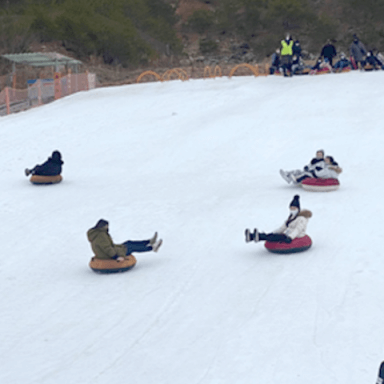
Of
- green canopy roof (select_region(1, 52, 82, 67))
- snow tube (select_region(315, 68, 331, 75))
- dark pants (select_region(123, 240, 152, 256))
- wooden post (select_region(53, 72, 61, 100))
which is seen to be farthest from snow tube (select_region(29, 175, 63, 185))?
snow tube (select_region(315, 68, 331, 75))

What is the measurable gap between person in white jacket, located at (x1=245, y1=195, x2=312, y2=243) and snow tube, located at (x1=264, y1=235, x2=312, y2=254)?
75 millimetres

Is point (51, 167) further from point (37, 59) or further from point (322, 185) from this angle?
point (37, 59)

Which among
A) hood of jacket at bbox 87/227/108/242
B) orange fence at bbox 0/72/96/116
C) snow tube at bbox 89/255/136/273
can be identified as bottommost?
snow tube at bbox 89/255/136/273

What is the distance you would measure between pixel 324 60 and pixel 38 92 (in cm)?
1252

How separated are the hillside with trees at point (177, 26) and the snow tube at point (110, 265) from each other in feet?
109

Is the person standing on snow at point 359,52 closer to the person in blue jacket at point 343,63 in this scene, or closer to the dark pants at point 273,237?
the person in blue jacket at point 343,63

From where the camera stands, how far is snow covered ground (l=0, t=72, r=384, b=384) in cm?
639

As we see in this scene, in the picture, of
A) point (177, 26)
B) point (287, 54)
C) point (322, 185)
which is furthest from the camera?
point (177, 26)

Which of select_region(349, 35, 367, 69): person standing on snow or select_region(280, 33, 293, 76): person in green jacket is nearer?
select_region(280, 33, 293, 76): person in green jacket

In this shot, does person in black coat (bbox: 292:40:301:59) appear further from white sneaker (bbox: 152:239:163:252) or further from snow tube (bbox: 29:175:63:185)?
white sneaker (bbox: 152:239:163:252)

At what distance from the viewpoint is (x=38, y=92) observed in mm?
26719

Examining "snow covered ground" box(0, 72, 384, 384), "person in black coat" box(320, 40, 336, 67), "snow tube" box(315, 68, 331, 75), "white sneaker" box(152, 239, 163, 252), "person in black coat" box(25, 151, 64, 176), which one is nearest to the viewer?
"snow covered ground" box(0, 72, 384, 384)

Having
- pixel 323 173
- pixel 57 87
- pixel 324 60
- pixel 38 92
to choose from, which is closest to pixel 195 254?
pixel 323 173

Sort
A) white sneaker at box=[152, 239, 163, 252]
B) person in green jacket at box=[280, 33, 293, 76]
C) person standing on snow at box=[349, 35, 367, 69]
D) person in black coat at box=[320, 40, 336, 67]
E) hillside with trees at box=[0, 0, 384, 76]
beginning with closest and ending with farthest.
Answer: white sneaker at box=[152, 239, 163, 252]
person in green jacket at box=[280, 33, 293, 76]
person standing on snow at box=[349, 35, 367, 69]
person in black coat at box=[320, 40, 336, 67]
hillside with trees at box=[0, 0, 384, 76]
